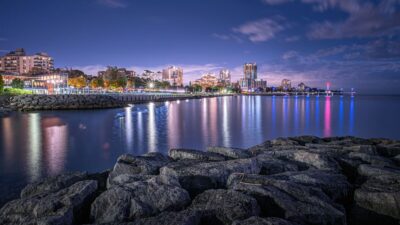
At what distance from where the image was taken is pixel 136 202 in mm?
5234

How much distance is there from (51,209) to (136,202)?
145 centimetres

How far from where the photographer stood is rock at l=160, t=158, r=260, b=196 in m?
6.59

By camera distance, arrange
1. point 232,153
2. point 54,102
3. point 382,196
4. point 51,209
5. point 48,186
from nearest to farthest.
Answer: point 51,209, point 382,196, point 48,186, point 232,153, point 54,102

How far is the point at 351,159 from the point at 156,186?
6523mm

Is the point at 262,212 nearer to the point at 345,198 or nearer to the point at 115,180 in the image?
the point at 345,198

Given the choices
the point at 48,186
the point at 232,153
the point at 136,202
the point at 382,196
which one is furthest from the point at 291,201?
the point at 48,186

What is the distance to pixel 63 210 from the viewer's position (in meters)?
5.07

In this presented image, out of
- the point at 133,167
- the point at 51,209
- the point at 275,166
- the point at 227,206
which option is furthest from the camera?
the point at 275,166

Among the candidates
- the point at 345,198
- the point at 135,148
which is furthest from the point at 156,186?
the point at 135,148

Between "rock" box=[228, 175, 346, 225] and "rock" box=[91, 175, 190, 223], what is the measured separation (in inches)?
50.0

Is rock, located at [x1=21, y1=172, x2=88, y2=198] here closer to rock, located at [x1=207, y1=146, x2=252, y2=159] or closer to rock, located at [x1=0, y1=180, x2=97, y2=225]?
rock, located at [x1=0, y1=180, x2=97, y2=225]

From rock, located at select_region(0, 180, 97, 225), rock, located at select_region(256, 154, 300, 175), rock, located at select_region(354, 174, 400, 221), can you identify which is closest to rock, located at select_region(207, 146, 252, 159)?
rock, located at select_region(256, 154, 300, 175)

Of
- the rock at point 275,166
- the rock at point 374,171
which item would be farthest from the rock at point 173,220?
the rock at point 374,171

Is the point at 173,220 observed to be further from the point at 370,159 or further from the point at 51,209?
the point at 370,159
